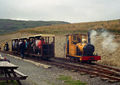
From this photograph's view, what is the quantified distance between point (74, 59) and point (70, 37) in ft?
6.58

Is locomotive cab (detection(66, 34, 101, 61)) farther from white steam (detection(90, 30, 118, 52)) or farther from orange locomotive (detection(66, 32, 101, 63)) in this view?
white steam (detection(90, 30, 118, 52))

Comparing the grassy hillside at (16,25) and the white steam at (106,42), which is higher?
the grassy hillside at (16,25)

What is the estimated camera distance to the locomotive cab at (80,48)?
14.4 metres

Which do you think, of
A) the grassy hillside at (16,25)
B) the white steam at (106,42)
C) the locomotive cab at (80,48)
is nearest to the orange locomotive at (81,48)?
the locomotive cab at (80,48)

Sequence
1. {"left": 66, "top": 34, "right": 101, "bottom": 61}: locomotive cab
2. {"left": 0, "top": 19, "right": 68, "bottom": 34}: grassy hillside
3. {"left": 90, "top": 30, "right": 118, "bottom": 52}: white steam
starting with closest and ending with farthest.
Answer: {"left": 66, "top": 34, "right": 101, "bottom": 61}: locomotive cab < {"left": 90, "top": 30, "right": 118, "bottom": 52}: white steam < {"left": 0, "top": 19, "right": 68, "bottom": 34}: grassy hillside

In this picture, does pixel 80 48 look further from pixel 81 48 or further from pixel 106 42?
pixel 106 42

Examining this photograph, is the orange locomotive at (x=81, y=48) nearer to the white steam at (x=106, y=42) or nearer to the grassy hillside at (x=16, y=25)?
the white steam at (x=106, y=42)

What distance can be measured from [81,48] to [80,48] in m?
0.12

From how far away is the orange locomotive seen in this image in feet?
47.3

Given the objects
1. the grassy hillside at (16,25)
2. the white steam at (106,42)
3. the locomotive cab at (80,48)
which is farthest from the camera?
the grassy hillside at (16,25)

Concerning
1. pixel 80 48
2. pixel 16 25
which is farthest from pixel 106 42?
pixel 16 25

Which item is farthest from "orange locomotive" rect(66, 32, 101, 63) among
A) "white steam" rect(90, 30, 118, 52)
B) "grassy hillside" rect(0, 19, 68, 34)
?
"grassy hillside" rect(0, 19, 68, 34)

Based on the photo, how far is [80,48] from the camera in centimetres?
1467

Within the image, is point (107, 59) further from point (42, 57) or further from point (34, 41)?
point (34, 41)
